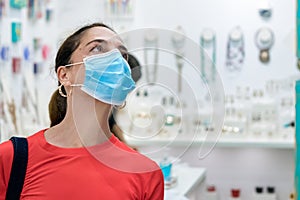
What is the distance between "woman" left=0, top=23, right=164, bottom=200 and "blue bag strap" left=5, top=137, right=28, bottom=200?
0.01m

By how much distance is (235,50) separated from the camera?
3.89m

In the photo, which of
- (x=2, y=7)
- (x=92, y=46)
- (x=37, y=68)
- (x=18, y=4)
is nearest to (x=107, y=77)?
(x=92, y=46)

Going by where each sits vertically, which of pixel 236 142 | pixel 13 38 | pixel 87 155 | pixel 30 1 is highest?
pixel 30 1

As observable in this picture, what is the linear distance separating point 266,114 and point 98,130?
102 inches

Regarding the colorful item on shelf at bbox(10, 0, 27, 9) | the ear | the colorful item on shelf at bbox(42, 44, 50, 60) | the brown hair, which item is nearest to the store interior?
the colorful item on shelf at bbox(42, 44, 50, 60)

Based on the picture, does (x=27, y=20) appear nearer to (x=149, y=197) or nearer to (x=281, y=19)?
(x=281, y=19)

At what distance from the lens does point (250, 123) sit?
3711 millimetres

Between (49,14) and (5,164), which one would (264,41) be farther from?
(5,164)

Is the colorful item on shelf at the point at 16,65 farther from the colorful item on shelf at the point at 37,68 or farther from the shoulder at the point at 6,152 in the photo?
the shoulder at the point at 6,152

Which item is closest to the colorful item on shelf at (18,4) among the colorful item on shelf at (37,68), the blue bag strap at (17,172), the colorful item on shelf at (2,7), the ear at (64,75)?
the colorful item on shelf at (2,7)

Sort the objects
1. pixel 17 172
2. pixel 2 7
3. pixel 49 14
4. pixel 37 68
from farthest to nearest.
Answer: pixel 49 14
pixel 37 68
pixel 2 7
pixel 17 172

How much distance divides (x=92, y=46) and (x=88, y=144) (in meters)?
0.26

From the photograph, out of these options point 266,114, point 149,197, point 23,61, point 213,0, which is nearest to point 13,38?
point 23,61

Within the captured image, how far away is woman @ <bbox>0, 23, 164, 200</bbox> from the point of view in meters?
1.24
